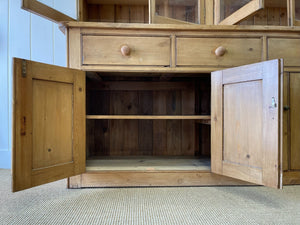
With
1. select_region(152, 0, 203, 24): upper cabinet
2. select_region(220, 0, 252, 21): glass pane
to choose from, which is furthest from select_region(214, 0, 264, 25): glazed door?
select_region(152, 0, 203, 24): upper cabinet

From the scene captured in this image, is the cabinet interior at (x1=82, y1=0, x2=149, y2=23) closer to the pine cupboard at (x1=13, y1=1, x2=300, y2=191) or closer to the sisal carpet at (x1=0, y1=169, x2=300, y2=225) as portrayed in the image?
the pine cupboard at (x1=13, y1=1, x2=300, y2=191)

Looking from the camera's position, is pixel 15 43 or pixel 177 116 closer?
pixel 177 116

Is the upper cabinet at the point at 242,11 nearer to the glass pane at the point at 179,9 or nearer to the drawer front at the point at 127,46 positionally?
the glass pane at the point at 179,9

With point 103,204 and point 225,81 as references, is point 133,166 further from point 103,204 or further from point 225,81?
point 225,81

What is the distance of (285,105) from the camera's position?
0.98 meters

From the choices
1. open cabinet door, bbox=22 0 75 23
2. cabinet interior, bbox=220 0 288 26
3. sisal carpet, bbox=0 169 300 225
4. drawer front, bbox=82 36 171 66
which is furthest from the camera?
cabinet interior, bbox=220 0 288 26

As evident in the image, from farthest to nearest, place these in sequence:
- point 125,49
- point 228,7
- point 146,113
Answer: point 146,113 → point 228,7 → point 125,49

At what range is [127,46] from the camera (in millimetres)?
936

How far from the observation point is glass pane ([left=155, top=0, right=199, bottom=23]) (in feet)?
3.28

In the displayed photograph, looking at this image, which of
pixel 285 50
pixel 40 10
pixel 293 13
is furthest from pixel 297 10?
pixel 40 10

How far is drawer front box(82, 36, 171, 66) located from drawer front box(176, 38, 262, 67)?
4.2 inches

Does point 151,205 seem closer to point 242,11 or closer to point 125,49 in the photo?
point 125,49

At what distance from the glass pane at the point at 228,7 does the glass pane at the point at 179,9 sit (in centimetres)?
14

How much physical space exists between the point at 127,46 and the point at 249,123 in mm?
687
